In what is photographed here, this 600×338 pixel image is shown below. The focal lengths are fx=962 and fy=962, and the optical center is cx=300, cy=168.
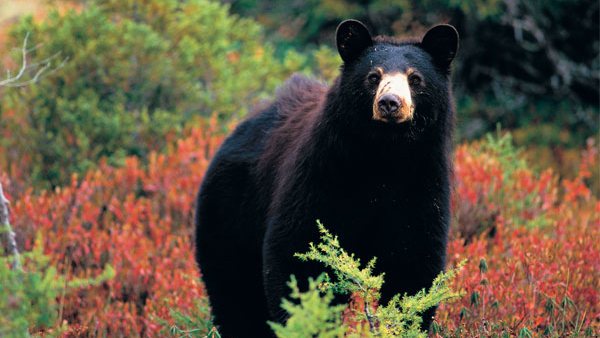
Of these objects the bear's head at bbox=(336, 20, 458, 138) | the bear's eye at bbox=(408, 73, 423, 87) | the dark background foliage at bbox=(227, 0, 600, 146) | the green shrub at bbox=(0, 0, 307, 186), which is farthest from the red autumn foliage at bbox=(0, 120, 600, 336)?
the dark background foliage at bbox=(227, 0, 600, 146)

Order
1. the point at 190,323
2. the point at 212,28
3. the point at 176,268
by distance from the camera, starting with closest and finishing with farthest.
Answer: the point at 190,323, the point at 176,268, the point at 212,28

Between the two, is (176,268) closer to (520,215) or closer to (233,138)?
(233,138)

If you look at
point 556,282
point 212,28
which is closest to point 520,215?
point 556,282

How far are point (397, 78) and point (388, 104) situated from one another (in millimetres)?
209

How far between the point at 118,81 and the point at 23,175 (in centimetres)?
131

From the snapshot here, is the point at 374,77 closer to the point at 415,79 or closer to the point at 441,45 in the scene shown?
the point at 415,79

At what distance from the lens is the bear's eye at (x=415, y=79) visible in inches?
166

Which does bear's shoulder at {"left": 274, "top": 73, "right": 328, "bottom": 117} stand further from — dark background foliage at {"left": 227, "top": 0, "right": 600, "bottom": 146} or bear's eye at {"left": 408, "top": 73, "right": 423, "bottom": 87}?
dark background foliage at {"left": 227, "top": 0, "right": 600, "bottom": 146}

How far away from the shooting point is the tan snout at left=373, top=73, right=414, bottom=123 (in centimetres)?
398

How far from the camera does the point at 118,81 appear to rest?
8.88 meters

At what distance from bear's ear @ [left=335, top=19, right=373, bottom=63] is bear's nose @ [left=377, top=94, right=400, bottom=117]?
20.4 inches

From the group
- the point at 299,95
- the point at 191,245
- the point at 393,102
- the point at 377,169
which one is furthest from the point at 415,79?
the point at 191,245

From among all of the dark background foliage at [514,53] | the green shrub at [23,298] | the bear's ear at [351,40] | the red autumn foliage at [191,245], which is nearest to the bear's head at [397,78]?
the bear's ear at [351,40]

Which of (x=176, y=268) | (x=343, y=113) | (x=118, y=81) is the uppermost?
(x=343, y=113)
